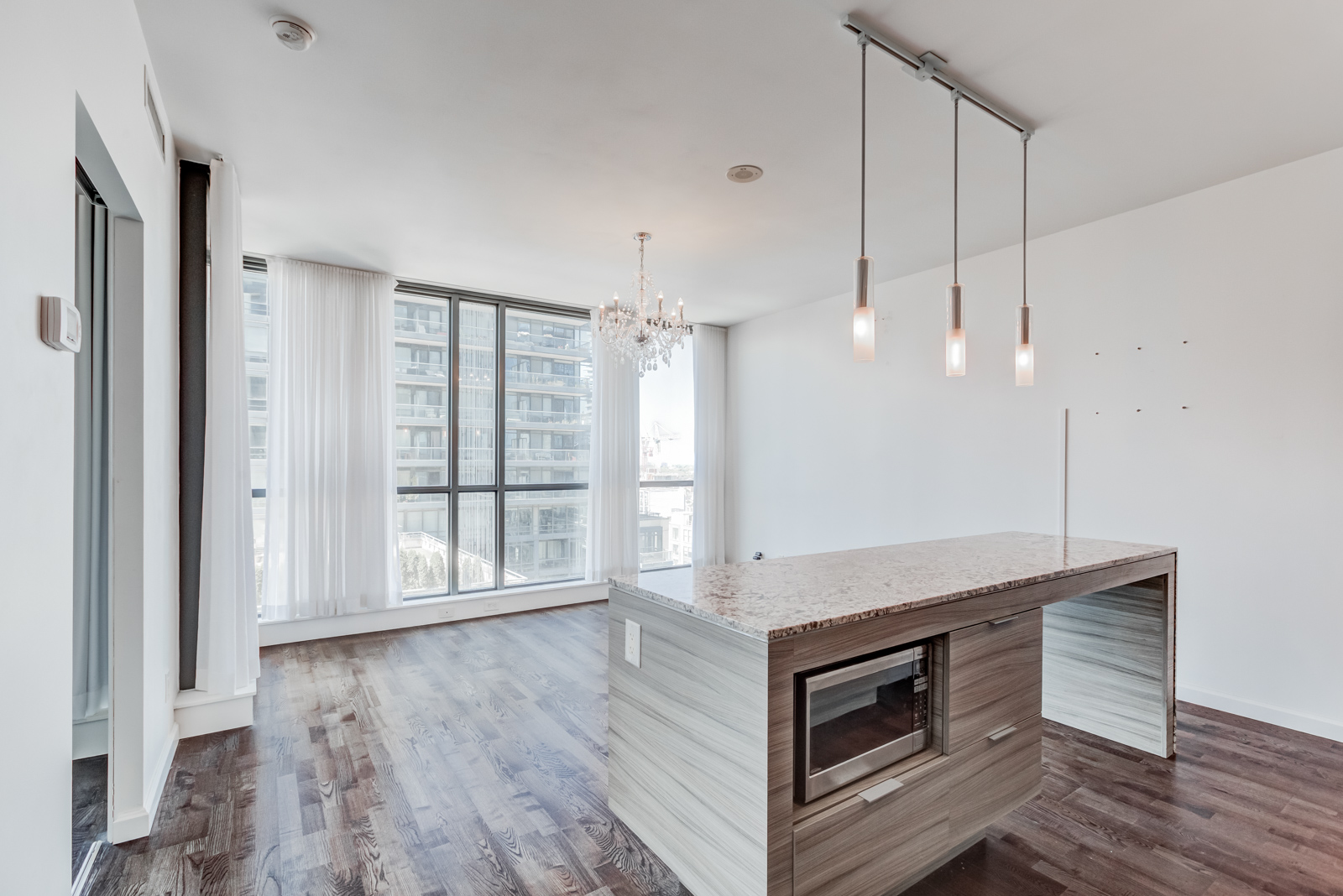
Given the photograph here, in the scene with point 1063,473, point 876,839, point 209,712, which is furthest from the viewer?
point 1063,473

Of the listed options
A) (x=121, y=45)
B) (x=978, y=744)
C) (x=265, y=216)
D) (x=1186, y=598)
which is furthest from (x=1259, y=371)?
(x=265, y=216)

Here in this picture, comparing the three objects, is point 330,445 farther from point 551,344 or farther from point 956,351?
point 956,351

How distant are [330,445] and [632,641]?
3626 mm

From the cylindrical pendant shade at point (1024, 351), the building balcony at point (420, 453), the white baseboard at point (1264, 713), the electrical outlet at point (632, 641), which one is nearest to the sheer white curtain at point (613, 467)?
the building balcony at point (420, 453)

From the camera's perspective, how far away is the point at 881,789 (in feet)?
5.38

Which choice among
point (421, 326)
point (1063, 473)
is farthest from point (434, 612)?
point (1063, 473)

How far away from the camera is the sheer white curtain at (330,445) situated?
445cm

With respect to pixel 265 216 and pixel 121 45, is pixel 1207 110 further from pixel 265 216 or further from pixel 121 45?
pixel 265 216

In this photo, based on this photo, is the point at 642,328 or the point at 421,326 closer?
the point at 642,328

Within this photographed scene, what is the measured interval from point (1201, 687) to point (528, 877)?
3.49 meters

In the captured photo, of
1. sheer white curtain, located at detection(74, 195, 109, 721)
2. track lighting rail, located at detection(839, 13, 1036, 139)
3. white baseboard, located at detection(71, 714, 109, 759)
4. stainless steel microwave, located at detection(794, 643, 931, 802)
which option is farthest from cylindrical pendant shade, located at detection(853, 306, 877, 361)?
white baseboard, located at detection(71, 714, 109, 759)

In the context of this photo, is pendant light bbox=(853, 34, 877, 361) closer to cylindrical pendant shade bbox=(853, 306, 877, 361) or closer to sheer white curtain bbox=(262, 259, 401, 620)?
cylindrical pendant shade bbox=(853, 306, 877, 361)

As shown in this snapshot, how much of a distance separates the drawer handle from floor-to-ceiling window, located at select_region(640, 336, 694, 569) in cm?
469

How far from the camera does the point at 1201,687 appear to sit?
332 cm
